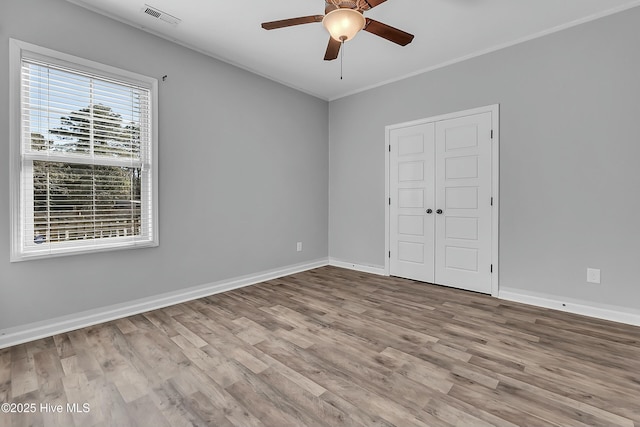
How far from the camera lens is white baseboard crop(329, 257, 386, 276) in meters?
4.44

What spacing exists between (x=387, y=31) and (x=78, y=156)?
9.18 feet

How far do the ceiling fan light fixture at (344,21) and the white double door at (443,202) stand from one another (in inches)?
87.9

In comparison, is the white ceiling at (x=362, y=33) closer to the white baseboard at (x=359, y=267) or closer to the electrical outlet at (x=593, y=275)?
the electrical outlet at (x=593, y=275)

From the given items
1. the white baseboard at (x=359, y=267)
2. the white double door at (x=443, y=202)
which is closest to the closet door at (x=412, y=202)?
the white double door at (x=443, y=202)

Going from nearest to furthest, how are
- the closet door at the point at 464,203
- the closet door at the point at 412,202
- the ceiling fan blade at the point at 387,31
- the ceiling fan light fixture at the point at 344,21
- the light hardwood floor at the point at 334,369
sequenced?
the light hardwood floor at the point at 334,369
the ceiling fan light fixture at the point at 344,21
the ceiling fan blade at the point at 387,31
the closet door at the point at 464,203
the closet door at the point at 412,202

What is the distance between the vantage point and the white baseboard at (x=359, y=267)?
14.6 ft

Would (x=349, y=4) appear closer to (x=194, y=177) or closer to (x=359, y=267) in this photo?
(x=194, y=177)

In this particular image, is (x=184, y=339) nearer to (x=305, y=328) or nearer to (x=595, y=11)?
(x=305, y=328)

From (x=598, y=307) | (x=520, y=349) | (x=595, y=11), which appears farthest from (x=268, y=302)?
(x=595, y=11)

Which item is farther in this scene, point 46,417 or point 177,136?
point 177,136

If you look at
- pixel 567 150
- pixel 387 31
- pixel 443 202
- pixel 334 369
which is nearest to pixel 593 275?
pixel 567 150

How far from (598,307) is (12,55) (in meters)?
5.49

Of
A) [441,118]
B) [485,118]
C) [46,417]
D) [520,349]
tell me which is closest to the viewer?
[46,417]

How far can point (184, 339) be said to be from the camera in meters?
2.37
